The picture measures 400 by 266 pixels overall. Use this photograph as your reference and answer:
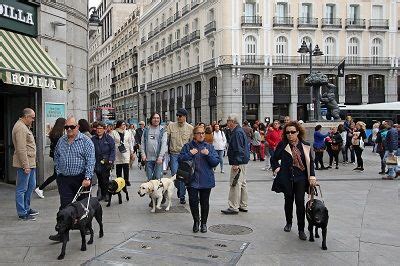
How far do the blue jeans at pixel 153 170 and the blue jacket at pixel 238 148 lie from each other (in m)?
1.81

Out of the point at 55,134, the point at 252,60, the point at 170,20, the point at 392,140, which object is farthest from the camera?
the point at 170,20

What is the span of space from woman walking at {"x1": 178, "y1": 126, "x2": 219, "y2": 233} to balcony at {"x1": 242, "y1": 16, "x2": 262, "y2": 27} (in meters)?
38.5

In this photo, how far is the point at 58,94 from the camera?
1111cm

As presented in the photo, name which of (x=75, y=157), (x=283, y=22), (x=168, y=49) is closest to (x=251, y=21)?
(x=283, y=22)

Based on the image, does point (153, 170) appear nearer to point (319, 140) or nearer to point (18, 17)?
point (18, 17)

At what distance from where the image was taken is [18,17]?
9906 millimetres

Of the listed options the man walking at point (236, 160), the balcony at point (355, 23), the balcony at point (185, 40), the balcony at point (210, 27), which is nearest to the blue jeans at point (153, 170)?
the man walking at point (236, 160)

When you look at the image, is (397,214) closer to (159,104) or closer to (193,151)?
(193,151)

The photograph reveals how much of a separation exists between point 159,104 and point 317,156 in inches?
1848

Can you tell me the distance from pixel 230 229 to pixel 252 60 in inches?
1490

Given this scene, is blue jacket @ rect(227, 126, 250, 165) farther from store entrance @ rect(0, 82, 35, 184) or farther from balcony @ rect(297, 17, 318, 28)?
balcony @ rect(297, 17, 318, 28)

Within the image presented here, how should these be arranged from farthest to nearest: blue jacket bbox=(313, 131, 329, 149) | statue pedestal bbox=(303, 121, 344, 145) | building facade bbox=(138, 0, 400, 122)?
building facade bbox=(138, 0, 400, 122) → statue pedestal bbox=(303, 121, 344, 145) → blue jacket bbox=(313, 131, 329, 149)

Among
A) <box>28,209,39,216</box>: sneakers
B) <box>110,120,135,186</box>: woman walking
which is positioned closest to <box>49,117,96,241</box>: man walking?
<box>28,209,39,216</box>: sneakers

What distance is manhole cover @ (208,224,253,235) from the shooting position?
22.7 feet
